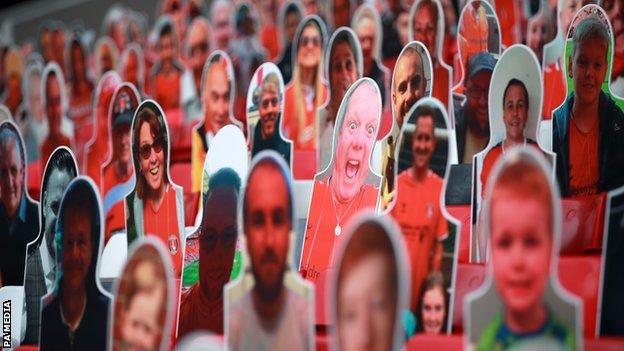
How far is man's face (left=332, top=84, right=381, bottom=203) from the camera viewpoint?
1739 mm

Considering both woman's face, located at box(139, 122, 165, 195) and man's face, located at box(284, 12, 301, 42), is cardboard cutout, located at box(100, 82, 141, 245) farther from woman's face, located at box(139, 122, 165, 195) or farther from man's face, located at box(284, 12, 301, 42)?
man's face, located at box(284, 12, 301, 42)

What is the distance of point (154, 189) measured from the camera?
1.91m

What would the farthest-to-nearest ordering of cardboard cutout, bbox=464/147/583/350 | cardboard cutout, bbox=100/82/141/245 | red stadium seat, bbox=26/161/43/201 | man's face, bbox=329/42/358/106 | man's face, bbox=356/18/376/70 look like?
man's face, bbox=356/18/376/70 < red stadium seat, bbox=26/161/43/201 < man's face, bbox=329/42/358/106 < cardboard cutout, bbox=100/82/141/245 < cardboard cutout, bbox=464/147/583/350

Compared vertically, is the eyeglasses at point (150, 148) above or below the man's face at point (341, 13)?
below

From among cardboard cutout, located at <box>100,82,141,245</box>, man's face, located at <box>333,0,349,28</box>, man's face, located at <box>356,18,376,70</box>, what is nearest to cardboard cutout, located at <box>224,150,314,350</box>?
cardboard cutout, located at <box>100,82,141,245</box>

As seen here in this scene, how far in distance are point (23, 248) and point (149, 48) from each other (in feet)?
6.08

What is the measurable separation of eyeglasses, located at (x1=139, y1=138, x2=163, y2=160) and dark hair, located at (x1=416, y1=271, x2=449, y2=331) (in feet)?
2.26

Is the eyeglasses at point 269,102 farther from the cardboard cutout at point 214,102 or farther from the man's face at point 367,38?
the man's face at point 367,38

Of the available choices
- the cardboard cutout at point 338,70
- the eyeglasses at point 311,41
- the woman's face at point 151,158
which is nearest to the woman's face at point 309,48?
the eyeglasses at point 311,41

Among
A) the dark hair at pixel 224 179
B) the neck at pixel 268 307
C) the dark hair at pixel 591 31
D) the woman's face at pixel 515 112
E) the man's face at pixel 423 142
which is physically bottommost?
the neck at pixel 268 307

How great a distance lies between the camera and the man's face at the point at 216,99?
7.20 feet

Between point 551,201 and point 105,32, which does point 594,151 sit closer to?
point 551,201

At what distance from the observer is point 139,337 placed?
5.62 ft

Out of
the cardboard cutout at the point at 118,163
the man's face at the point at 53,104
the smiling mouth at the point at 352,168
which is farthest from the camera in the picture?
the man's face at the point at 53,104
